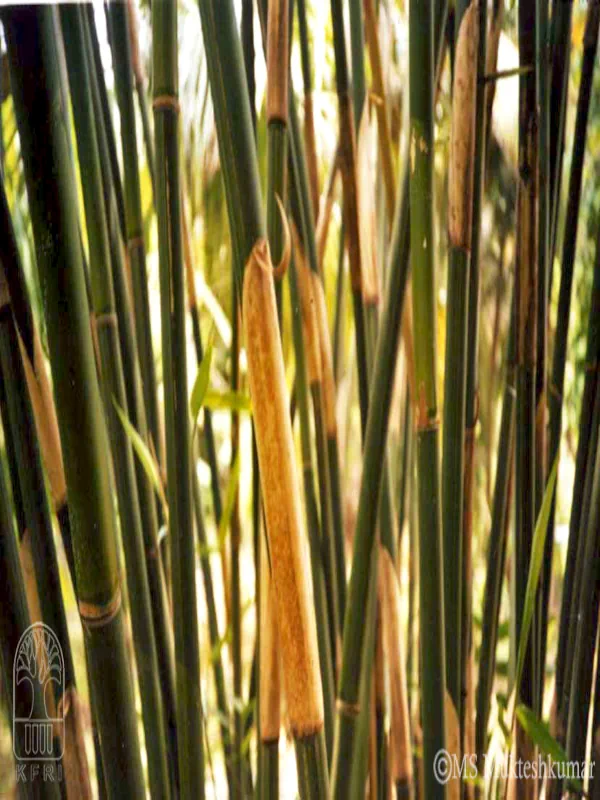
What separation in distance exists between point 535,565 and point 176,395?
288 mm

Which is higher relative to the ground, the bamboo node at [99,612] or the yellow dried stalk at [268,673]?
the bamboo node at [99,612]

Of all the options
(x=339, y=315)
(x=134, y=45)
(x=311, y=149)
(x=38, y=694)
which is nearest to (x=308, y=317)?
(x=339, y=315)

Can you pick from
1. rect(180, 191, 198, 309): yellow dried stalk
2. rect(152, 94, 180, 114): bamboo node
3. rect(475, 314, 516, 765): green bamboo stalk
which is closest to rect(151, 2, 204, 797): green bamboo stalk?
rect(152, 94, 180, 114): bamboo node

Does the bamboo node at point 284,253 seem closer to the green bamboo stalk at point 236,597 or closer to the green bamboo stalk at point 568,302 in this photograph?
the green bamboo stalk at point 236,597

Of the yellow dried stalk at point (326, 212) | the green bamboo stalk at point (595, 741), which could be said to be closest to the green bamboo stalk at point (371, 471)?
the yellow dried stalk at point (326, 212)

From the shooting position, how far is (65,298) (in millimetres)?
355

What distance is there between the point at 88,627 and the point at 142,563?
0.11 m

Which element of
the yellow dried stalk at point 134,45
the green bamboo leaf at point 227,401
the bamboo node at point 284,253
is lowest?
the green bamboo leaf at point 227,401

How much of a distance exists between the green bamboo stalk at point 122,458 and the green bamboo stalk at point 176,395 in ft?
0.08

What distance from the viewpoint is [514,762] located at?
593 millimetres

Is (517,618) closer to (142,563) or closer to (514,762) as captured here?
(514,762)

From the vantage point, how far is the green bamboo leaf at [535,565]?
542mm

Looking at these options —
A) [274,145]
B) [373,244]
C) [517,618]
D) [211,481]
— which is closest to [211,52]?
→ [274,145]

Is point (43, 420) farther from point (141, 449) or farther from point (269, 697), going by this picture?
point (269, 697)
